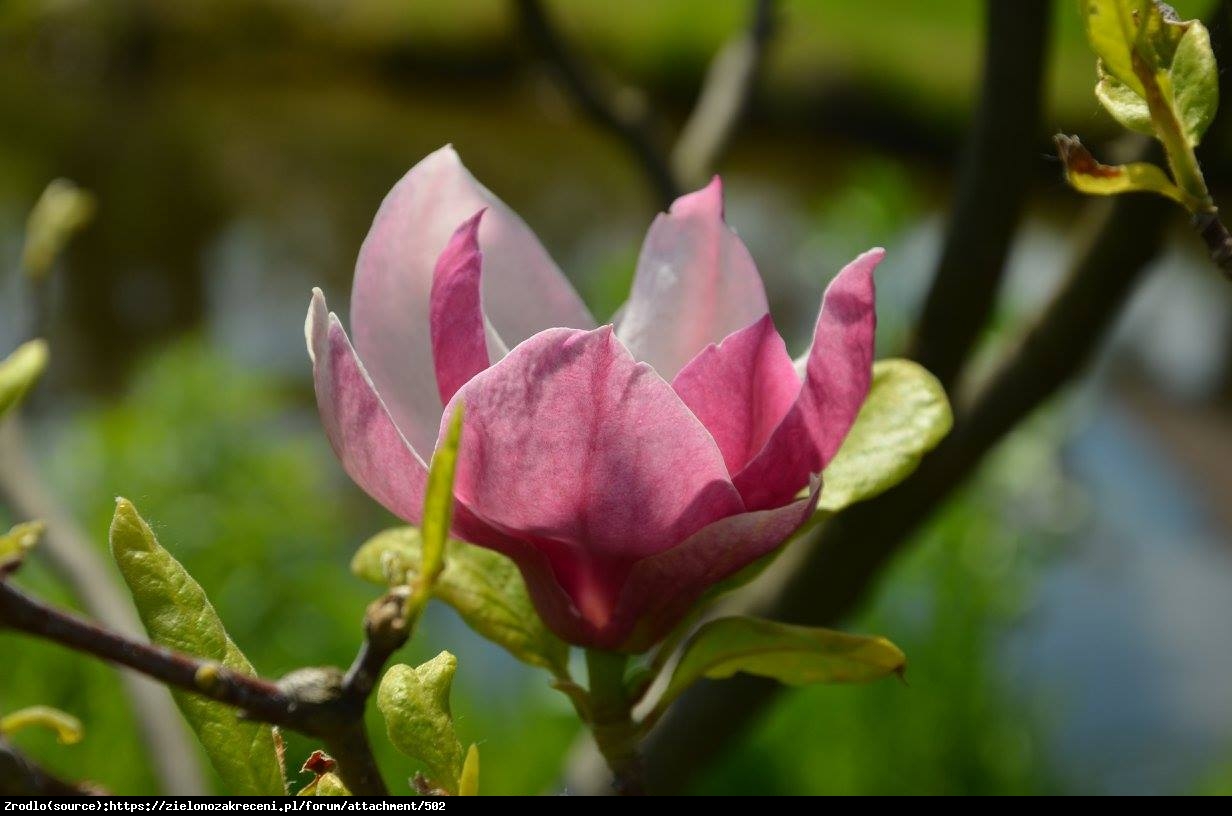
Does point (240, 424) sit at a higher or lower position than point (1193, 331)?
higher

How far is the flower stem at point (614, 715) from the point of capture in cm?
37

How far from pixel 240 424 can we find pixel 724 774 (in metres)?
0.92

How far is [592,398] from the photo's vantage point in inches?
11.8

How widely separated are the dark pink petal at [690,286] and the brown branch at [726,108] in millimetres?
607

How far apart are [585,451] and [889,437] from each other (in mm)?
123

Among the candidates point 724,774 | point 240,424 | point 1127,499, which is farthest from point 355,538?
point 1127,499

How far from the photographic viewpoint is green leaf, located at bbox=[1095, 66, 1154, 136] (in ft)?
0.94

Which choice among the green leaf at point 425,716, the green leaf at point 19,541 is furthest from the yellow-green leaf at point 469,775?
the green leaf at point 19,541

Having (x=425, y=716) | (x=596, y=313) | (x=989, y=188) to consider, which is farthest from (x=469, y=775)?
(x=596, y=313)

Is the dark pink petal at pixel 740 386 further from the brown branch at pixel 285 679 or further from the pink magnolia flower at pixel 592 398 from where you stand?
the brown branch at pixel 285 679

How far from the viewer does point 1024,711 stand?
69.9 inches

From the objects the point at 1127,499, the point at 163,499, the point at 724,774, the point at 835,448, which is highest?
the point at 835,448

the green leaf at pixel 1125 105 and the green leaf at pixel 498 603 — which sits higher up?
the green leaf at pixel 1125 105

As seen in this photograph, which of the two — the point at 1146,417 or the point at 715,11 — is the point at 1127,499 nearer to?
the point at 1146,417
